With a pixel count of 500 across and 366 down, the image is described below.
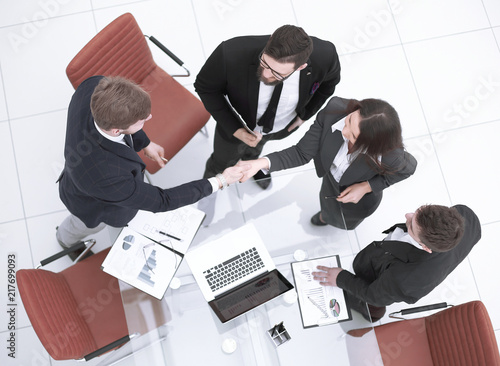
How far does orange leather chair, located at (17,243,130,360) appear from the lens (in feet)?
6.51

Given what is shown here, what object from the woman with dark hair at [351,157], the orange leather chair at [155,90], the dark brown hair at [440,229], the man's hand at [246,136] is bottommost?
the dark brown hair at [440,229]

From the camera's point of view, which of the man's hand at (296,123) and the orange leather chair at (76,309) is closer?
the orange leather chair at (76,309)

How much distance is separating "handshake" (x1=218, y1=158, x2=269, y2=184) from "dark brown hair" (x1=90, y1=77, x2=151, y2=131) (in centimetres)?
64

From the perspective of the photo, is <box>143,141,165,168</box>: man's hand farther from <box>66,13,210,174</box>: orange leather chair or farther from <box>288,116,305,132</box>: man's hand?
<box>288,116,305,132</box>: man's hand

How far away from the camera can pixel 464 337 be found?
2.11 m

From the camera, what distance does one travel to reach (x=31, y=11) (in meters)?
3.59

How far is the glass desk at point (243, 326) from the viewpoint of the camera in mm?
2229

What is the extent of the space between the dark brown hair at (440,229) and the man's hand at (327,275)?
0.51m

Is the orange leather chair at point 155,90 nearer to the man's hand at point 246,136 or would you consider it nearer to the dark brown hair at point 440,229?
the man's hand at point 246,136

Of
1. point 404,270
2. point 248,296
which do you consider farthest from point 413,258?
point 248,296

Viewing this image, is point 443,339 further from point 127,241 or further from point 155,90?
point 155,90

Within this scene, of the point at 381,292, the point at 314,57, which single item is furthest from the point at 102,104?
the point at 381,292

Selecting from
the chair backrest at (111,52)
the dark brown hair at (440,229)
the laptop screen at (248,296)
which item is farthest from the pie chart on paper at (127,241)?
the dark brown hair at (440,229)

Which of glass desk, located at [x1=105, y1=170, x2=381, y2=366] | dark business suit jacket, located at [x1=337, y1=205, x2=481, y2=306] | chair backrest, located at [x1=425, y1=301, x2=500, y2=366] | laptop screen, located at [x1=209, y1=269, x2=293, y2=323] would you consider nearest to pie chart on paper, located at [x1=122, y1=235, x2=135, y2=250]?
glass desk, located at [x1=105, y1=170, x2=381, y2=366]
